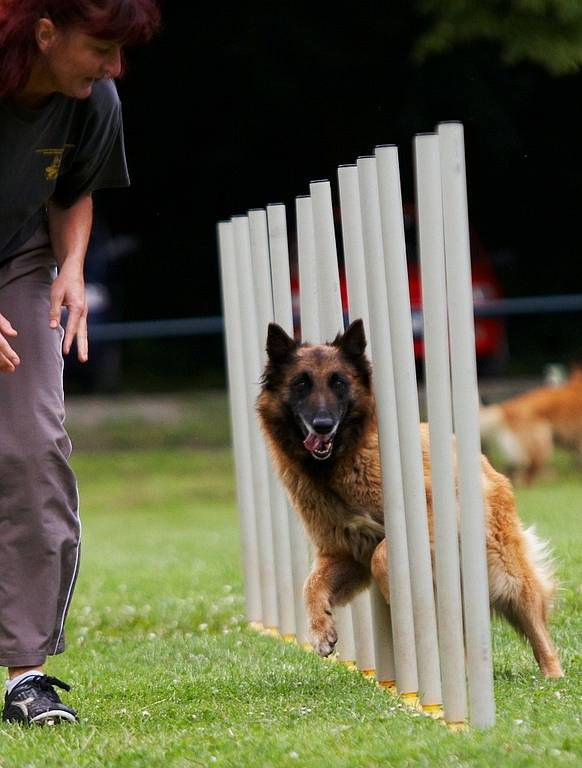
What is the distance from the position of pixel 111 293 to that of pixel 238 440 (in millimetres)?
14183

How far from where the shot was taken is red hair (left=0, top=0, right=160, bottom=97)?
4145 mm

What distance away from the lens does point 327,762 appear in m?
3.64

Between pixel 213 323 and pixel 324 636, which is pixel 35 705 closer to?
pixel 324 636

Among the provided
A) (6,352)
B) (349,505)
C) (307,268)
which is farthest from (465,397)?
(307,268)

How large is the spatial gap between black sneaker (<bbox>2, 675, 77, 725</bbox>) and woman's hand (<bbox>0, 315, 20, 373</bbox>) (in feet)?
3.39

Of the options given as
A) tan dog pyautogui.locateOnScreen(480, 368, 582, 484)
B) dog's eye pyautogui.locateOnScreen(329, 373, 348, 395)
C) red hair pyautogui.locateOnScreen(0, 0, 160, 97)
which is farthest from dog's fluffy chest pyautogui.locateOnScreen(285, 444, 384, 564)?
tan dog pyautogui.locateOnScreen(480, 368, 582, 484)

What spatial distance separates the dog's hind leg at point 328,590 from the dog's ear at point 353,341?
0.81 meters

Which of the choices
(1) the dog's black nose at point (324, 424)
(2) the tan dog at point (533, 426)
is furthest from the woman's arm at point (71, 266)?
(2) the tan dog at point (533, 426)

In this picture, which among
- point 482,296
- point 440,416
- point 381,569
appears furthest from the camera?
point 482,296

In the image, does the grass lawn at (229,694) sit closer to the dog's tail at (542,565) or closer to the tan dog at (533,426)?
the dog's tail at (542,565)

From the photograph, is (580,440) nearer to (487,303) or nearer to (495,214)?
(487,303)

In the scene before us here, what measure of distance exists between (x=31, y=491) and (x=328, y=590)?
1.36m

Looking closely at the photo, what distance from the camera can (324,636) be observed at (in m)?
5.25

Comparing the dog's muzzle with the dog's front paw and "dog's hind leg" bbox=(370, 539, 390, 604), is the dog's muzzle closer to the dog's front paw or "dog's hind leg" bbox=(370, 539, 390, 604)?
"dog's hind leg" bbox=(370, 539, 390, 604)
